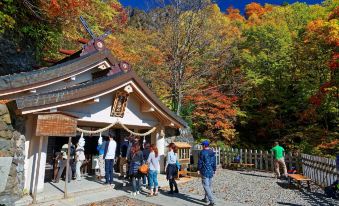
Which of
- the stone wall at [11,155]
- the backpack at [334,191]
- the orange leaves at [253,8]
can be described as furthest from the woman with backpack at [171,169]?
the orange leaves at [253,8]

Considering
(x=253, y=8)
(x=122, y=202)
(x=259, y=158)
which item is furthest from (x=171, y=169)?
(x=253, y=8)

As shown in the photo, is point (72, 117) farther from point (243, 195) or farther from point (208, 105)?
point (208, 105)

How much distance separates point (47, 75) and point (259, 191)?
9.15m

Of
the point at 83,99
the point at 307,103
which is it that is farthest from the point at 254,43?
the point at 83,99

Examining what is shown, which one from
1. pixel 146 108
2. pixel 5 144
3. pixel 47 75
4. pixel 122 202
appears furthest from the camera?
pixel 146 108

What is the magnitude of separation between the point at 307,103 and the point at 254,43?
8442 mm

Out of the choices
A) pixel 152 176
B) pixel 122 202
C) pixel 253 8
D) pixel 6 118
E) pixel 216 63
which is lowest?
pixel 122 202

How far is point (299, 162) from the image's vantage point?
1438cm

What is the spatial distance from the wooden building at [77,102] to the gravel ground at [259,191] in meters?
3.16

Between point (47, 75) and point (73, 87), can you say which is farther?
point (73, 87)

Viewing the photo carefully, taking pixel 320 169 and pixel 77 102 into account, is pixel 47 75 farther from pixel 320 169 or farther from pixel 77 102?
pixel 320 169

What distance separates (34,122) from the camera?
8391 mm

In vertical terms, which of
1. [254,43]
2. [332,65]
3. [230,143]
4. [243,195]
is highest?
[254,43]

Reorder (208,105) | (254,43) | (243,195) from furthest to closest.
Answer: (254,43) < (208,105) < (243,195)
